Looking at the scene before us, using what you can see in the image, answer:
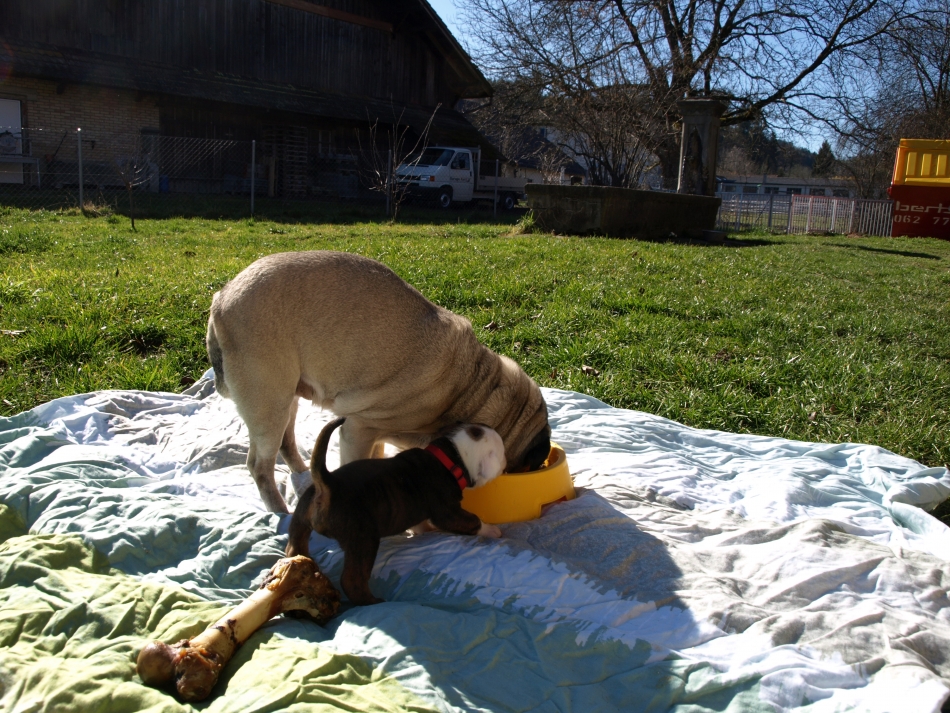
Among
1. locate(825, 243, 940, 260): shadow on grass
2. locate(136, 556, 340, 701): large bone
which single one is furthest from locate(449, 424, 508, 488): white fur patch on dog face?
locate(825, 243, 940, 260): shadow on grass

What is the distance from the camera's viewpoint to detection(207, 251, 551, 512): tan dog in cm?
370

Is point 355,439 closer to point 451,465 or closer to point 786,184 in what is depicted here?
point 451,465

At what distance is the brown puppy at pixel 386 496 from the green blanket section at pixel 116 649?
380 millimetres

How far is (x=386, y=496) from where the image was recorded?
326 centimetres

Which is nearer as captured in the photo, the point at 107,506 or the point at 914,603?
the point at 914,603

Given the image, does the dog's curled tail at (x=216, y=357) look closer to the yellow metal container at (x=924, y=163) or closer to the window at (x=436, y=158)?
the yellow metal container at (x=924, y=163)

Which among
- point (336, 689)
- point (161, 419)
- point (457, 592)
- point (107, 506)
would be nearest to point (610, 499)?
point (457, 592)

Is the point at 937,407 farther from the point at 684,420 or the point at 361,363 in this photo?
the point at 361,363

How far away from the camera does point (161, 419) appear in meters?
5.11

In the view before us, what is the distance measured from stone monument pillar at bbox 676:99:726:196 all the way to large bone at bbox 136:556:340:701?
16774 millimetres

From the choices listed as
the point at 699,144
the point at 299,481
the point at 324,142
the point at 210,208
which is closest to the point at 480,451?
the point at 299,481

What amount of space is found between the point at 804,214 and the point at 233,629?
1009 inches

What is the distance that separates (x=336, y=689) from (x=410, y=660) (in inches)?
11.9

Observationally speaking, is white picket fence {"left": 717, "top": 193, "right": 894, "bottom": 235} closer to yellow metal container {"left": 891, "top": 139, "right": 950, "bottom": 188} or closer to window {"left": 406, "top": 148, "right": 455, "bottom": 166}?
yellow metal container {"left": 891, "top": 139, "right": 950, "bottom": 188}
